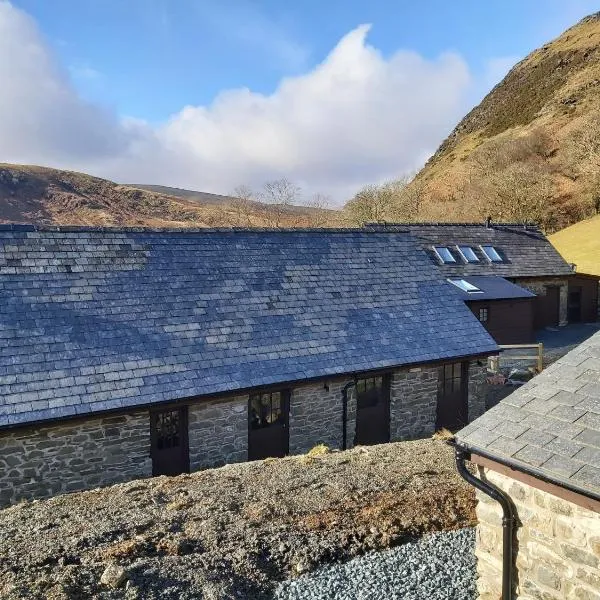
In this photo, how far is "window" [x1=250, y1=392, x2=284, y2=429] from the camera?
12578 mm

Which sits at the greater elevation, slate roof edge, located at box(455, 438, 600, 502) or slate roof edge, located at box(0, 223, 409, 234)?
slate roof edge, located at box(0, 223, 409, 234)

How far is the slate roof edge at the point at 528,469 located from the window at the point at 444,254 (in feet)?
70.2

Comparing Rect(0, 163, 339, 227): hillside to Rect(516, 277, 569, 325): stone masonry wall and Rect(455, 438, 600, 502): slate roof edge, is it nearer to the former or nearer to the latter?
Rect(516, 277, 569, 325): stone masonry wall

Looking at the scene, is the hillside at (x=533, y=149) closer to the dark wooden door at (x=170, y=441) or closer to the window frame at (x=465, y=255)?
the window frame at (x=465, y=255)

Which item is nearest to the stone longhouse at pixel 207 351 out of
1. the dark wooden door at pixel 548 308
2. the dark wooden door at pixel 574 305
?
the dark wooden door at pixel 548 308

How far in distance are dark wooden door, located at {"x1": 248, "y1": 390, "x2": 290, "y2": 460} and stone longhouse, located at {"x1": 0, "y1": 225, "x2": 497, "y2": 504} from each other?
0.03 m

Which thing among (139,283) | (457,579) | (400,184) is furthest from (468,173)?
(457,579)

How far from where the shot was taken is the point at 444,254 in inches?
1063

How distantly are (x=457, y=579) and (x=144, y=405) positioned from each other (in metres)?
6.66

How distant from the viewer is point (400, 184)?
56250mm

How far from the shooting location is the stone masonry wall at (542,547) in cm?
538

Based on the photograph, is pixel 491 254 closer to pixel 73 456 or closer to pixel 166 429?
pixel 166 429

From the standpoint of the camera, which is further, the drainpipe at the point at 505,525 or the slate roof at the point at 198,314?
the slate roof at the point at 198,314

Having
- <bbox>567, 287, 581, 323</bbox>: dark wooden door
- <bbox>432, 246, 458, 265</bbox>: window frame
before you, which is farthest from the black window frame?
<bbox>567, 287, 581, 323</bbox>: dark wooden door
